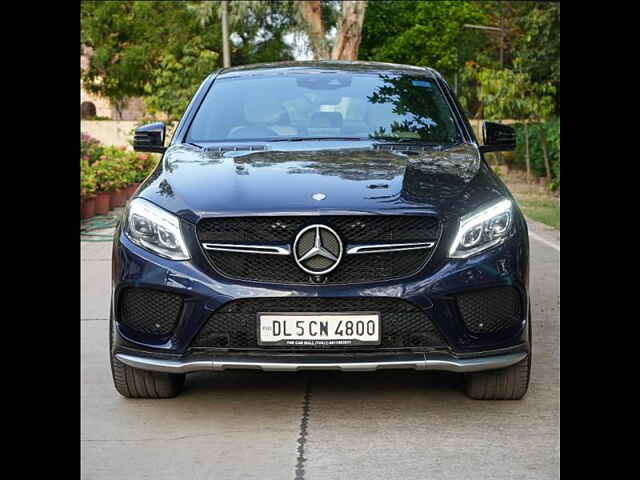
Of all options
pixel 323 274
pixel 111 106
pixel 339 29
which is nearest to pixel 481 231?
pixel 323 274

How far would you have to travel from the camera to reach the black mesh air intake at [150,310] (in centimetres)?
495

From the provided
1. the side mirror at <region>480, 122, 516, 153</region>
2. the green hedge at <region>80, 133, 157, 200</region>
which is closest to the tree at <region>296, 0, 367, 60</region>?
the green hedge at <region>80, 133, 157, 200</region>

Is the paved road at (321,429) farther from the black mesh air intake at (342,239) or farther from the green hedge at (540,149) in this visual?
the green hedge at (540,149)

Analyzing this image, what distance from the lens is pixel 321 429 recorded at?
4.98 m

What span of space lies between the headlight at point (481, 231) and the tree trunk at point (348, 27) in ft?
83.4

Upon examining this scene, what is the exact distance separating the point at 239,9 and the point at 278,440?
28762 mm

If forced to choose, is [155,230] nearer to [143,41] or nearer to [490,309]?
[490,309]

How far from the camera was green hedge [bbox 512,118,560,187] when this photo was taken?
2211cm

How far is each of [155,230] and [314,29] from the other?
27.0m

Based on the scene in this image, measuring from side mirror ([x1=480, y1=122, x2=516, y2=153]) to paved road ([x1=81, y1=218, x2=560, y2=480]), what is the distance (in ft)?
3.89

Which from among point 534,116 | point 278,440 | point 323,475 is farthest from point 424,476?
point 534,116

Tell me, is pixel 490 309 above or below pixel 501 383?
above

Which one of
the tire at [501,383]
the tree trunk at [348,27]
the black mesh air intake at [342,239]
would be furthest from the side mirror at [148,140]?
the tree trunk at [348,27]
